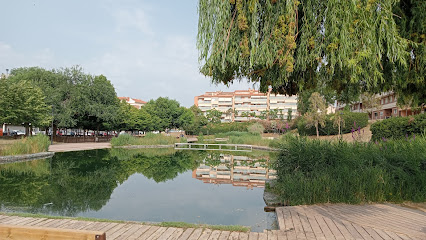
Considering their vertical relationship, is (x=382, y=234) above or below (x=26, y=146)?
below

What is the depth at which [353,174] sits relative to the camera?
6641 mm

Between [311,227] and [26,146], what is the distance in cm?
1894

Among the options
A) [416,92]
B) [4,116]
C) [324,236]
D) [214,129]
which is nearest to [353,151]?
[416,92]

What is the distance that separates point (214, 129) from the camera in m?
60.4

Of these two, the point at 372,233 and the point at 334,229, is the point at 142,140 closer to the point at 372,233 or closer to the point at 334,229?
the point at 334,229

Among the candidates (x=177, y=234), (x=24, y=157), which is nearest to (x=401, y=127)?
(x=177, y=234)

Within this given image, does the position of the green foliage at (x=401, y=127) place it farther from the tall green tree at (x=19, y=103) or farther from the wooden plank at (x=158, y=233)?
the tall green tree at (x=19, y=103)

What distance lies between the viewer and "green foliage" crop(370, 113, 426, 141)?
658 inches

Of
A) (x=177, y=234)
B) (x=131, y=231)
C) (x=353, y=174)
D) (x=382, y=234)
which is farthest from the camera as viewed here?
(x=353, y=174)

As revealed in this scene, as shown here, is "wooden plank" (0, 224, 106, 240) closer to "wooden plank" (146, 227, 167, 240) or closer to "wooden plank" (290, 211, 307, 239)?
"wooden plank" (146, 227, 167, 240)

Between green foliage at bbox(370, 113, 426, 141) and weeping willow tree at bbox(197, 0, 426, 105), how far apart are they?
51.4ft

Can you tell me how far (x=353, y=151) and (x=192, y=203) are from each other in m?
5.18

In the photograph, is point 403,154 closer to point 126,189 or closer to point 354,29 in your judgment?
point 354,29

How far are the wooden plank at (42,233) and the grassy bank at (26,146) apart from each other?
1814 centimetres
